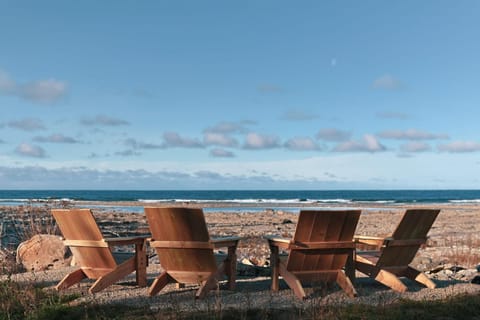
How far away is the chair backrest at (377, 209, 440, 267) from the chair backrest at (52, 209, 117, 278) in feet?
11.9

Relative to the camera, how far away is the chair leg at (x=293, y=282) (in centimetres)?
687

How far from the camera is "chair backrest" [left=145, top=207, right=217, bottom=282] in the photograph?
6906 millimetres

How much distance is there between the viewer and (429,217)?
25.2 ft

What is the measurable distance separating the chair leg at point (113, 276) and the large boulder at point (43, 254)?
3333 millimetres

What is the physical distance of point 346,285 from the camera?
23.6 feet

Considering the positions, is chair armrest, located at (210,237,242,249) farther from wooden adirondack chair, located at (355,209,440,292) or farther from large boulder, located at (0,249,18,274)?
large boulder, located at (0,249,18,274)

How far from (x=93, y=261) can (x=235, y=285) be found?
1933 mm

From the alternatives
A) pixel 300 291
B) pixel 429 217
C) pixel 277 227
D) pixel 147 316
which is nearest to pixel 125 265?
pixel 147 316

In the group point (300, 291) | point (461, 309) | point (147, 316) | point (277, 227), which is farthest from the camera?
point (277, 227)

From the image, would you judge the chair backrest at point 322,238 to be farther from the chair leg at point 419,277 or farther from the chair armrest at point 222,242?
the chair leg at point 419,277

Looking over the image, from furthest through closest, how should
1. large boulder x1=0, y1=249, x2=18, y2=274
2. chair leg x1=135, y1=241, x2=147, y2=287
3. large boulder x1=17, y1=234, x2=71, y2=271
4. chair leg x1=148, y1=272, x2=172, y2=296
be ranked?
large boulder x1=17, y1=234, x2=71, y2=271 < large boulder x1=0, y1=249, x2=18, y2=274 < chair leg x1=135, y1=241, x2=147, y2=287 < chair leg x1=148, y1=272, x2=172, y2=296

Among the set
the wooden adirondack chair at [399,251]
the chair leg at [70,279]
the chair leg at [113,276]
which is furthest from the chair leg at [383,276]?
the chair leg at [70,279]

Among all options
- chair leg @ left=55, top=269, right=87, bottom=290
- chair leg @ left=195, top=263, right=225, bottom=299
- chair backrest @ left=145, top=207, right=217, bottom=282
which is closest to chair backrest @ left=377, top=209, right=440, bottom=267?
chair leg @ left=195, top=263, right=225, bottom=299

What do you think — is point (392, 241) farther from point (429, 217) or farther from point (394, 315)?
point (394, 315)
